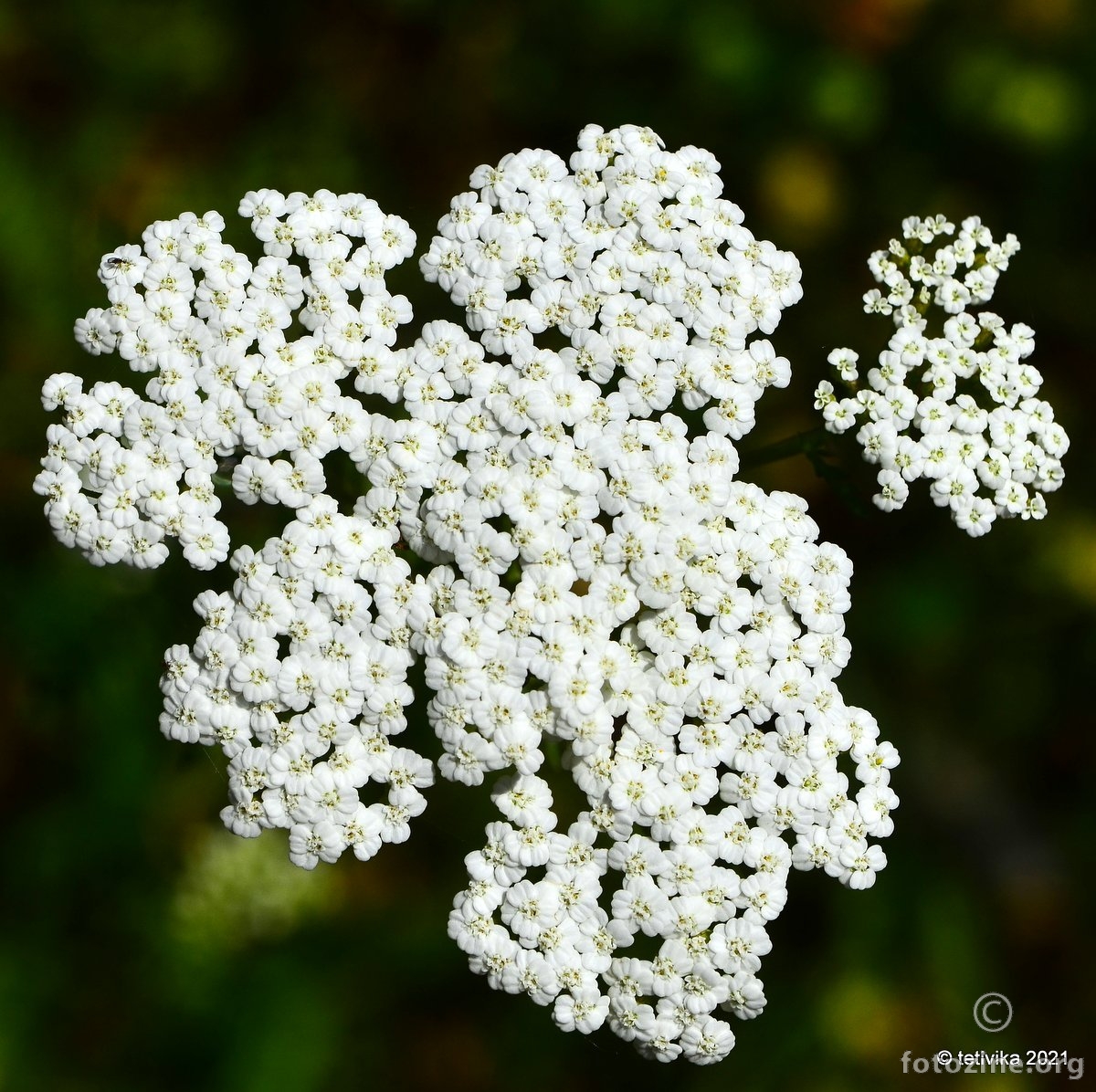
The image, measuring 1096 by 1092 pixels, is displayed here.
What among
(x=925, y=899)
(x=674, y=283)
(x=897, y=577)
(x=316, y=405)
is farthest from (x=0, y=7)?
(x=925, y=899)

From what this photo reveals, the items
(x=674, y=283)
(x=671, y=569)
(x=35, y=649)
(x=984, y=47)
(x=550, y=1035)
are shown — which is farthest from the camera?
(x=984, y=47)

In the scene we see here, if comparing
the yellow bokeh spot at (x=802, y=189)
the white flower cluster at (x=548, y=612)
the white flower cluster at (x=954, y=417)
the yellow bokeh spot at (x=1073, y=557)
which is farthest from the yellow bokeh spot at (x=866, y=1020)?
the yellow bokeh spot at (x=802, y=189)

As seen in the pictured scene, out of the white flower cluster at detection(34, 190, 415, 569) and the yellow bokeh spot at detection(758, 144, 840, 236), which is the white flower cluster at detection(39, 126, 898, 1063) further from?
the yellow bokeh spot at detection(758, 144, 840, 236)

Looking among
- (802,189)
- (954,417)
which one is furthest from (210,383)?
(802,189)

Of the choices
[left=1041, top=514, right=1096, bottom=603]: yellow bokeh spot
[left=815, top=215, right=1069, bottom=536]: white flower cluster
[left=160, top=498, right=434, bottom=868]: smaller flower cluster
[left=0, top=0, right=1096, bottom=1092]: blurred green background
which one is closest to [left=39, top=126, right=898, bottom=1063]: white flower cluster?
→ [left=160, top=498, right=434, bottom=868]: smaller flower cluster

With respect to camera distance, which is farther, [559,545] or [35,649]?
[35,649]

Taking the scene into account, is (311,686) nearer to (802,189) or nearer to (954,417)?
(954,417)

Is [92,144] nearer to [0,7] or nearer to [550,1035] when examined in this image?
[0,7]
